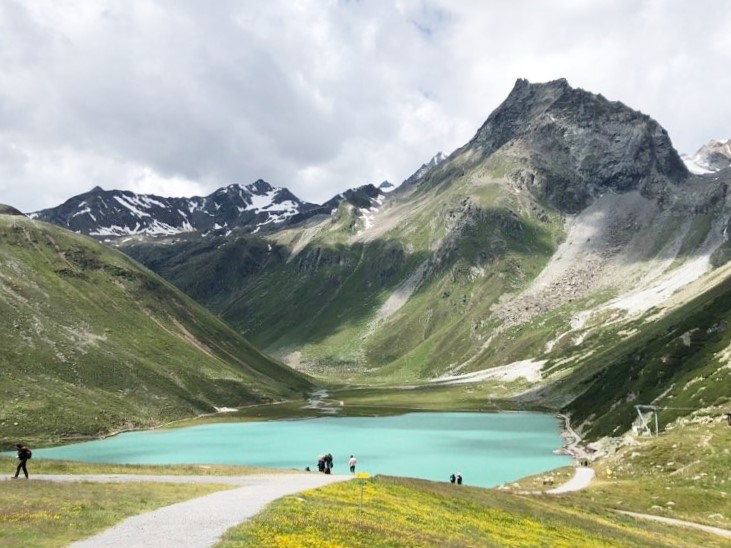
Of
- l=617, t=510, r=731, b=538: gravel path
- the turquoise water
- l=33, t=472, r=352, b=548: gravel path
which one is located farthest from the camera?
the turquoise water

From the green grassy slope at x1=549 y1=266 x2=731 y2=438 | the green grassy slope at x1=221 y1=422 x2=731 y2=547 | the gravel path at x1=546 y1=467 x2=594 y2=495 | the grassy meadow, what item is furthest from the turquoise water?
the grassy meadow

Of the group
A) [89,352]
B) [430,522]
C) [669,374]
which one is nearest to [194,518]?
[430,522]

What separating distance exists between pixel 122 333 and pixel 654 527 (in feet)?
499

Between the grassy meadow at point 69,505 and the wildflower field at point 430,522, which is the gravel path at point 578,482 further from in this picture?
the grassy meadow at point 69,505

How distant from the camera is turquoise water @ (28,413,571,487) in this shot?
3445 inches

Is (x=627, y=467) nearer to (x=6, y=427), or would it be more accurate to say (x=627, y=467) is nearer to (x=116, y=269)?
(x=6, y=427)

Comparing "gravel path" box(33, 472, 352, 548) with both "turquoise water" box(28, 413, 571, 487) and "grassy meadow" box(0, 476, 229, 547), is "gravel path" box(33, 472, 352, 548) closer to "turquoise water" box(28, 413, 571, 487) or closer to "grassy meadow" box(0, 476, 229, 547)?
"grassy meadow" box(0, 476, 229, 547)

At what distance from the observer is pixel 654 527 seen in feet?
153

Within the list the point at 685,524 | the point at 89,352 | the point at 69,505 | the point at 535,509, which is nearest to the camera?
the point at 69,505

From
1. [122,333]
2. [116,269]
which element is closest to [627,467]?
[122,333]

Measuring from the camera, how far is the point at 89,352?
145 meters

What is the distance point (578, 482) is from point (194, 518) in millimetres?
57422

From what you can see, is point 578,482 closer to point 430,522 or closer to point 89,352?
point 430,522

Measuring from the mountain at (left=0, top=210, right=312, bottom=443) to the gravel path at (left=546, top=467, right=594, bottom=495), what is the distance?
309 feet
